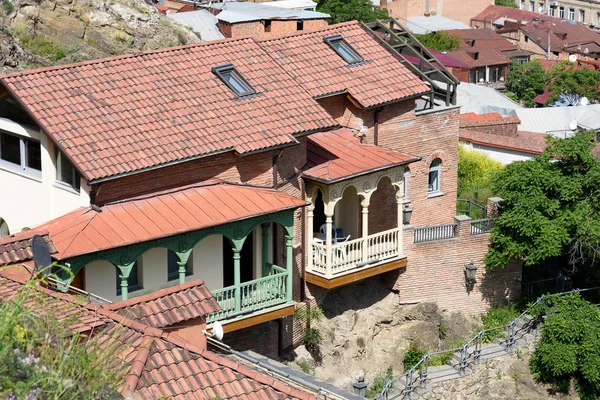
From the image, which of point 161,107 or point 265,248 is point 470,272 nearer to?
point 265,248

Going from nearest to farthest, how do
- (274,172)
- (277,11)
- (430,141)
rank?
1. (274,172)
2. (430,141)
3. (277,11)

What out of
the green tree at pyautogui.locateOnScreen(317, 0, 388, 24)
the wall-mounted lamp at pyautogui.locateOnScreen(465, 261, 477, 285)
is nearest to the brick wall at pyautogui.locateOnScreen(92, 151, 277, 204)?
the wall-mounted lamp at pyautogui.locateOnScreen(465, 261, 477, 285)

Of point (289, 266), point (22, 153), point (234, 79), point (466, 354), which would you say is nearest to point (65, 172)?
point (22, 153)

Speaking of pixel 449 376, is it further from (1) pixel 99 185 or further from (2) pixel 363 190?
(1) pixel 99 185

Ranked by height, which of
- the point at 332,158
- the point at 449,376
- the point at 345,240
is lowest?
the point at 449,376

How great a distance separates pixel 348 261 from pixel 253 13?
37.1 m

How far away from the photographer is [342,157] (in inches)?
1166

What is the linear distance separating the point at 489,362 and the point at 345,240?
4610 mm

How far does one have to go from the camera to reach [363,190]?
29.4 meters

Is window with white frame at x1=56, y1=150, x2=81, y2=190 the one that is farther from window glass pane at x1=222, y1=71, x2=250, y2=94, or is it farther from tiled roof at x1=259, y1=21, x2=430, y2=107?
tiled roof at x1=259, y1=21, x2=430, y2=107

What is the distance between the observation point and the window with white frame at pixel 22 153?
2672cm

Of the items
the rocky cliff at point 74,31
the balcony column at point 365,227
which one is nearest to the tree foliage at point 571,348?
the balcony column at point 365,227

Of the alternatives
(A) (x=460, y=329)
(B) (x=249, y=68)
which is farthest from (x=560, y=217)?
(B) (x=249, y=68)

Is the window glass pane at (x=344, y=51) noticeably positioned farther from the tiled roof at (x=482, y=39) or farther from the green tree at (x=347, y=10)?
the tiled roof at (x=482, y=39)
